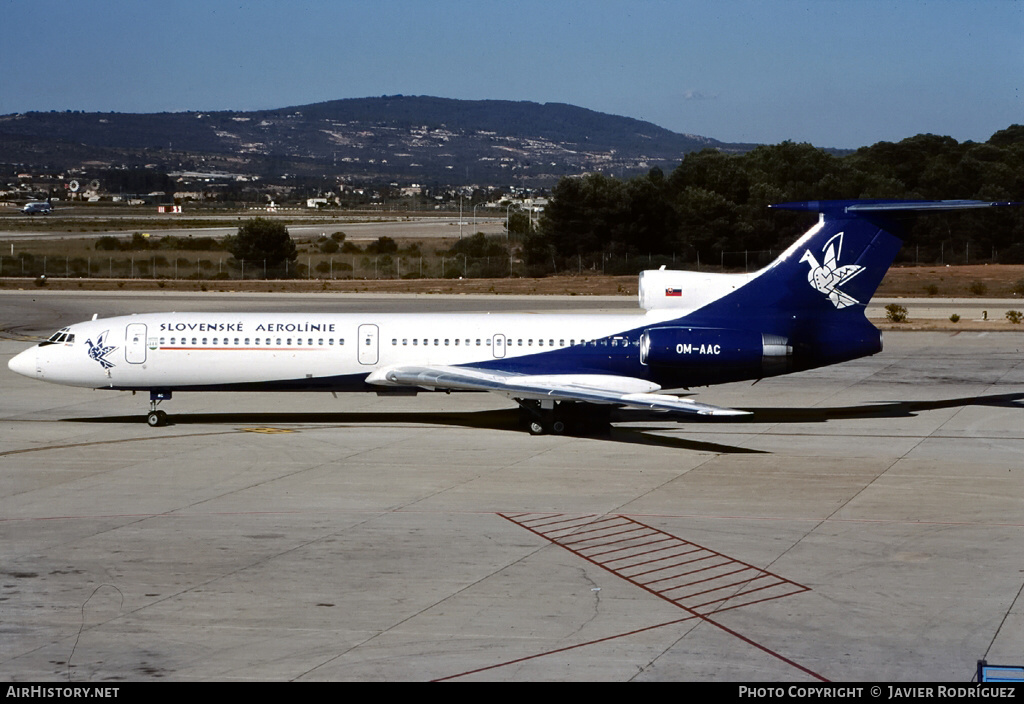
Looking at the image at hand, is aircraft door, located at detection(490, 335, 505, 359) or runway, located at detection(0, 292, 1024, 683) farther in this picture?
aircraft door, located at detection(490, 335, 505, 359)

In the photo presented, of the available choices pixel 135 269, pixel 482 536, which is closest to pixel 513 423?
pixel 482 536

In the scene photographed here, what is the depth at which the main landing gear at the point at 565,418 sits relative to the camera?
104ft

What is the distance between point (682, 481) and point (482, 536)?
6.51 m

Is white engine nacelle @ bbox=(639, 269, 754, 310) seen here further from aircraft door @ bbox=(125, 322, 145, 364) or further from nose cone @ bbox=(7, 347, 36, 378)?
nose cone @ bbox=(7, 347, 36, 378)

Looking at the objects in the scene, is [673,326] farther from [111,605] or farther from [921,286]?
[921,286]

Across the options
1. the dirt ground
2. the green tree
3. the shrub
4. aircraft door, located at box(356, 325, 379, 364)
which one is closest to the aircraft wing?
aircraft door, located at box(356, 325, 379, 364)

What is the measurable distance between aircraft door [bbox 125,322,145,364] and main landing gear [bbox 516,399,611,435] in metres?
10.9

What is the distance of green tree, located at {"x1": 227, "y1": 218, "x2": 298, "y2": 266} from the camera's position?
104 metres

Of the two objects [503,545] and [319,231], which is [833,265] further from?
[319,231]

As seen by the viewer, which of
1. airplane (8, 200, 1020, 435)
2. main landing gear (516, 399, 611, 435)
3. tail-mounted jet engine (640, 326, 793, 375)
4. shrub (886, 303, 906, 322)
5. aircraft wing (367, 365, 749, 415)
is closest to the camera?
aircraft wing (367, 365, 749, 415)

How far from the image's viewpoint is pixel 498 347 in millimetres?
32469

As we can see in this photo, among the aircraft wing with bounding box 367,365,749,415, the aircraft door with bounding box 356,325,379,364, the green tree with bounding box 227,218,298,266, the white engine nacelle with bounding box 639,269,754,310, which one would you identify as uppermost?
the green tree with bounding box 227,218,298,266

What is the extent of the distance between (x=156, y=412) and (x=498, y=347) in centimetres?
1018

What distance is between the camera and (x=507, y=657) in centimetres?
1498
